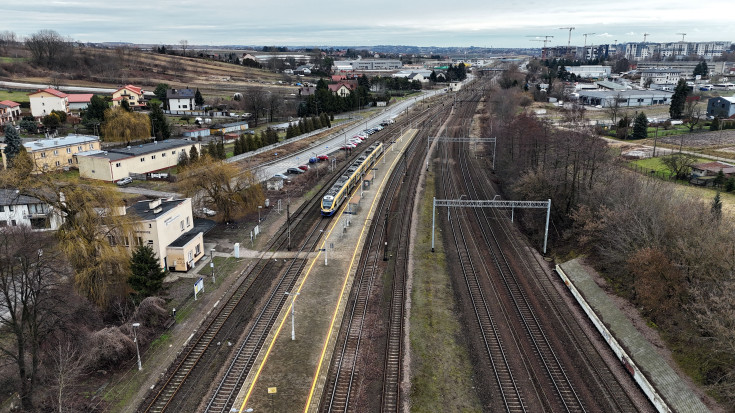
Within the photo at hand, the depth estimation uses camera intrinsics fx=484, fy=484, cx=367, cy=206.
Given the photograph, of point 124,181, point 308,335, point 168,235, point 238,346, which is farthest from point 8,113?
point 308,335

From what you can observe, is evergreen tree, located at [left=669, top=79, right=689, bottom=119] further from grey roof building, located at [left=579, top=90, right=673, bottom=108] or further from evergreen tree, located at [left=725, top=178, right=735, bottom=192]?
evergreen tree, located at [left=725, top=178, right=735, bottom=192]

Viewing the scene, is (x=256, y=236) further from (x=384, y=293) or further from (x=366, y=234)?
(x=384, y=293)

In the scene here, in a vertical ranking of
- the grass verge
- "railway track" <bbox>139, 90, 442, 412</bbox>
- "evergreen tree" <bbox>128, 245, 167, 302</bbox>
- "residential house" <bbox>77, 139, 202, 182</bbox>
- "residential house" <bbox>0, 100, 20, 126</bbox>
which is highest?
"residential house" <bbox>0, 100, 20, 126</bbox>

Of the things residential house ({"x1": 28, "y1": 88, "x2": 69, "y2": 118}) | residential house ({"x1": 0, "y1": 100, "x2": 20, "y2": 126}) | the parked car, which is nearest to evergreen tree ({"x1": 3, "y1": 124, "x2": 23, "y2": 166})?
the parked car

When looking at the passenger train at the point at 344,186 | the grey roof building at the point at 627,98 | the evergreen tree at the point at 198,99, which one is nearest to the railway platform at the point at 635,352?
the passenger train at the point at 344,186

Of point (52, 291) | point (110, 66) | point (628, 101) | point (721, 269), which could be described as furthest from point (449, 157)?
point (110, 66)

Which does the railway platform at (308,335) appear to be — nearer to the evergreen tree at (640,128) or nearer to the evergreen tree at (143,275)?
the evergreen tree at (143,275)
